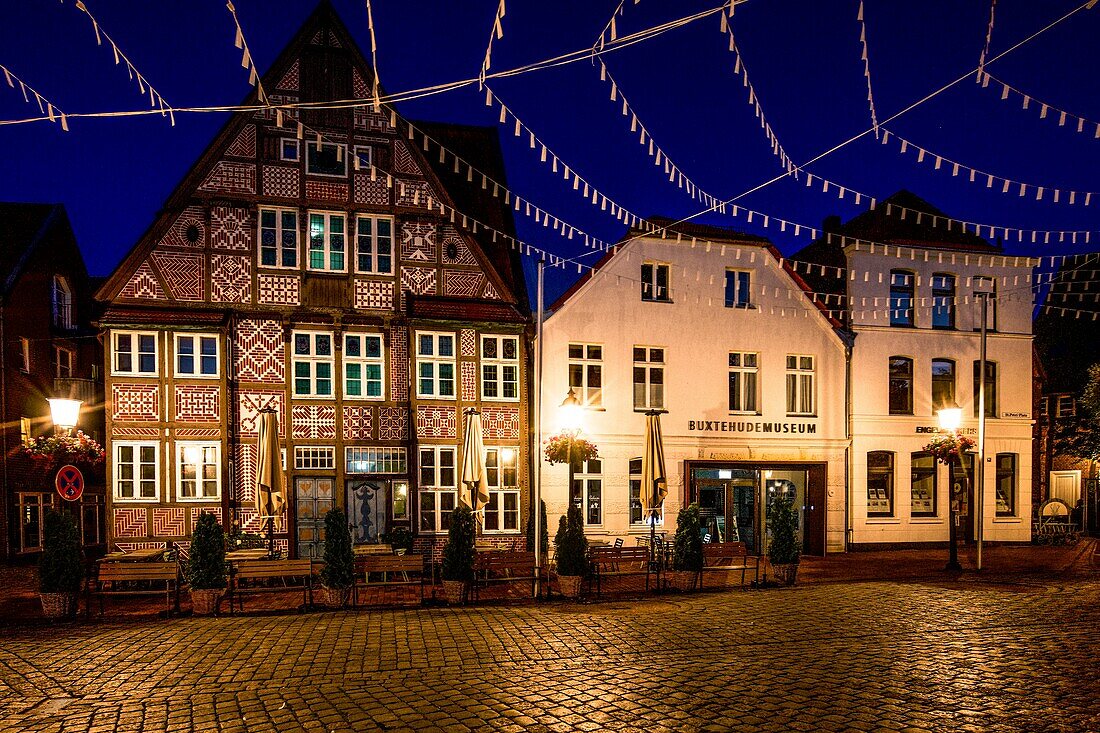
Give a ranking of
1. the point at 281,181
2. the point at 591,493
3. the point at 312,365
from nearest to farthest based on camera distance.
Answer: the point at 312,365
the point at 281,181
the point at 591,493

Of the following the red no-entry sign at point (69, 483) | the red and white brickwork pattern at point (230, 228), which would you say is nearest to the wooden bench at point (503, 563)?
the red no-entry sign at point (69, 483)

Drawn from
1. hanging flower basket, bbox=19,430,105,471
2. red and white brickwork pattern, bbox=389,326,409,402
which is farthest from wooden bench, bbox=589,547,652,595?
hanging flower basket, bbox=19,430,105,471

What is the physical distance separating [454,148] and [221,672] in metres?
18.2

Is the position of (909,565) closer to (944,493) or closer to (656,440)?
(944,493)

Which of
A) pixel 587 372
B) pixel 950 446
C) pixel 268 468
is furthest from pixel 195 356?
pixel 950 446

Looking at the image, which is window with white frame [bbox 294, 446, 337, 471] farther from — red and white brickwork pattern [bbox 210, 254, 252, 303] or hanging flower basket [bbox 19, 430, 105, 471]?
hanging flower basket [bbox 19, 430, 105, 471]

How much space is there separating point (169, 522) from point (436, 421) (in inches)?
261

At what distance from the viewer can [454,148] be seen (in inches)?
941

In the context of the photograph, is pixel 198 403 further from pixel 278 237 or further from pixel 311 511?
pixel 278 237

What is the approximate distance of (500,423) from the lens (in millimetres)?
20047

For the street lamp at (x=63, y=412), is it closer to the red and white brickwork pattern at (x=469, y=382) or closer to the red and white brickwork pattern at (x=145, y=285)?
the red and white brickwork pattern at (x=145, y=285)

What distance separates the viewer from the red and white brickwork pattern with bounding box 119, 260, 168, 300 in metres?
18.3

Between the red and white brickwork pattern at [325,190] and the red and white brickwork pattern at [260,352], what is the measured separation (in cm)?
336

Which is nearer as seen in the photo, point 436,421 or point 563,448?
point 563,448
